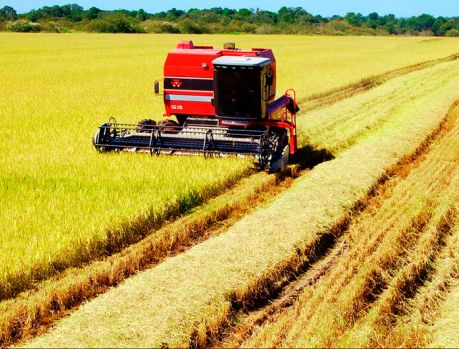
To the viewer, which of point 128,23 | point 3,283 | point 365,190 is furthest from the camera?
point 128,23

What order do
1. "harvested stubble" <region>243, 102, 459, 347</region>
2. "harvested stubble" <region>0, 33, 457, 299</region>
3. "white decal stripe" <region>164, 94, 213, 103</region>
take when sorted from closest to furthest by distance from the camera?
"harvested stubble" <region>243, 102, 459, 347</region>
"harvested stubble" <region>0, 33, 457, 299</region>
"white decal stripe" <region>164, 94, 213, 103</region>

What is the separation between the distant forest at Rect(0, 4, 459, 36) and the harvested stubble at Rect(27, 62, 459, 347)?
276ft

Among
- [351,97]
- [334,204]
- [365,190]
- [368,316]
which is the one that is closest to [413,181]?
[365,190]

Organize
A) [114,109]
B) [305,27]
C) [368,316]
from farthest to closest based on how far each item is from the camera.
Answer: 1. [305,27]
2. [114,109]
3. [368,316]

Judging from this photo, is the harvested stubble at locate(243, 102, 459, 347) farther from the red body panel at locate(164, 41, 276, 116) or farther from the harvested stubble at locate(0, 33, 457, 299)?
the red body panel at locate(164, 41, 276, 116)

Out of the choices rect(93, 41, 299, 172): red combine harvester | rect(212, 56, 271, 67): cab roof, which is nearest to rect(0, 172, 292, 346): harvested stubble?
rect(93, 41, 299, 172): red combine harvester

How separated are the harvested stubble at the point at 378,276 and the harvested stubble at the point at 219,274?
1.60 ft

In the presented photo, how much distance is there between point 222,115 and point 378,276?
6.29 metres

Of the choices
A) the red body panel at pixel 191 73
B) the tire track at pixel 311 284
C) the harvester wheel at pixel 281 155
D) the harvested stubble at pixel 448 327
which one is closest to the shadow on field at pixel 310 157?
the harvester wheel at pixel 281 155

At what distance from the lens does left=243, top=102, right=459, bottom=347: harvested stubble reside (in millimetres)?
5680

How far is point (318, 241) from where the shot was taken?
8164 millimetres

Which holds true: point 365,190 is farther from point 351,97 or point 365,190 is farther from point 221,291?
point 351,97

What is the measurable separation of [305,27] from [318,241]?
102521 mm

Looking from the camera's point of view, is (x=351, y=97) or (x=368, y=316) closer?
(x=368, y=316)
